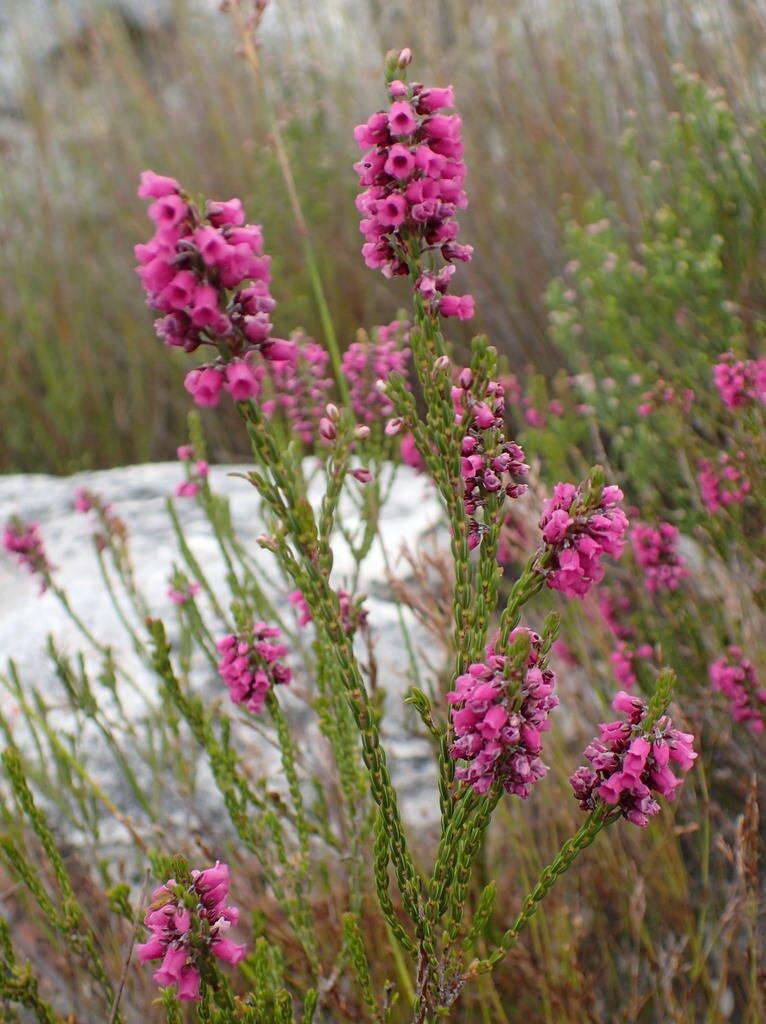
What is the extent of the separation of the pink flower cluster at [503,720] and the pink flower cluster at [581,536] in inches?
3.1

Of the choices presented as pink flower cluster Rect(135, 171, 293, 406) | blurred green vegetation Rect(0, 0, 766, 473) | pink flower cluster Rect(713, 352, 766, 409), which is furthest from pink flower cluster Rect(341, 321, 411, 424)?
blurred green vegetation Rect(0, 0, 766, 473)

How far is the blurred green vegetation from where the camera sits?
12.9ft

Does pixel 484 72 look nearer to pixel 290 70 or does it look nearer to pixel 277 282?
pixel 290 70

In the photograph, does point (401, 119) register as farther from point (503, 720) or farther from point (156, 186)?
point (503, 720)

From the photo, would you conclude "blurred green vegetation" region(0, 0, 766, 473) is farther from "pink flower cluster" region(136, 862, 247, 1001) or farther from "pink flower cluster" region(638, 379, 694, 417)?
"pink flower cluster" region(136, 862, 247, 1001)

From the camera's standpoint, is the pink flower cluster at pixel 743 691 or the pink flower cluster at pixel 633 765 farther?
the pink flower cluster at pixel 743 691

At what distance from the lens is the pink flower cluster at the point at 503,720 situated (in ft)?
2.75

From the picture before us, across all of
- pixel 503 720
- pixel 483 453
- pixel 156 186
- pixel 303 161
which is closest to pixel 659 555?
pixel 483 453

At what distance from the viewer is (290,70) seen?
15.8 ft

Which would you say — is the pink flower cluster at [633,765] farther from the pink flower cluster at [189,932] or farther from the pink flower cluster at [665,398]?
the pink flower cluster at [665,398]

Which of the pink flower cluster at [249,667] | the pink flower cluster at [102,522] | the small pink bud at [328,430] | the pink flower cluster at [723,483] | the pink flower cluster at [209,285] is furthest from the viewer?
the pink flower cluster at [102,522]

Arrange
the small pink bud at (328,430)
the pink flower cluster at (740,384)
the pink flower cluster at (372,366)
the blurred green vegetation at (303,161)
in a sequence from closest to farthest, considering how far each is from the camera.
Answer: 1. the small pink bud at (328,430)
2. the pink flower cluster at (740,384)
3. the pink flower cluster at (372,366)
4. the blurred green vegetation at (303,161)

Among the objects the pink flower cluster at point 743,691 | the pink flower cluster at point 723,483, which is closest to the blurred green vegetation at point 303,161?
the pink flower cluster at point 723,483

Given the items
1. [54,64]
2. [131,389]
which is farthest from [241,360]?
[54,64]
